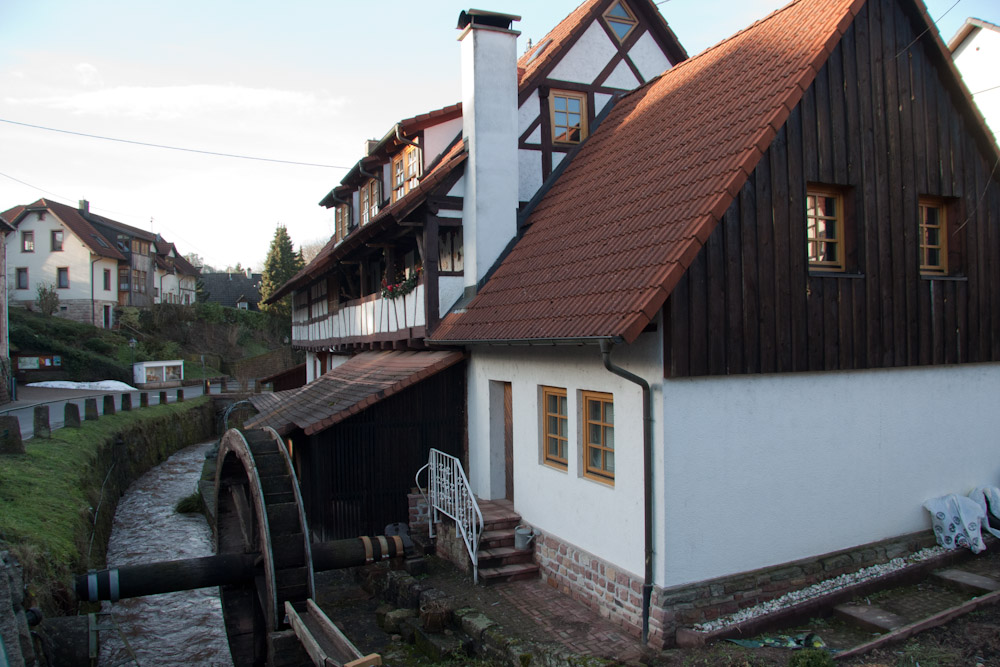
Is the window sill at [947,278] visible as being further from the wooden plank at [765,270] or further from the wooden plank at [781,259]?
the wooden plank at [765,270]

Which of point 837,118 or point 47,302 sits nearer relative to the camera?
point 837,118

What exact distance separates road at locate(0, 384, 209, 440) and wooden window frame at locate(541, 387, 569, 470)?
47.3 ft

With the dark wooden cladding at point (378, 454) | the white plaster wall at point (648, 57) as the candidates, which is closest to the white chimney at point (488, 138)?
the dark wooden cladding at point (378, 454)

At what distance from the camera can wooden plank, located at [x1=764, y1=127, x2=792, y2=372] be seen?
7.27m

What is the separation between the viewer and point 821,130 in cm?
769

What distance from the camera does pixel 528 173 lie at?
1194cm

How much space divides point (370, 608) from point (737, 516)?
491 cm

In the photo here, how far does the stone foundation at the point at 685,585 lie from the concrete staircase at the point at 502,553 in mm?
448

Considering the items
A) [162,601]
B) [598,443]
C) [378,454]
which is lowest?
[162,601]

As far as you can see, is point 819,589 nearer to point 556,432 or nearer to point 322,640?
point 556,432

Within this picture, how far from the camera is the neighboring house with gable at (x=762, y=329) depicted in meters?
6.84

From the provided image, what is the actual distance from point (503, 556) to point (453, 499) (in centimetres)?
125

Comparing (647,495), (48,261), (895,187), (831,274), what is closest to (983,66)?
(895,187)

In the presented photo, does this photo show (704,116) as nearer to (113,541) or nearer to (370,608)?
(370,608)
